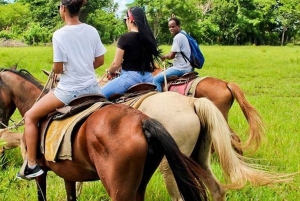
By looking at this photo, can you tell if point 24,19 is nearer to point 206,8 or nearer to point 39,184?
point 206,8

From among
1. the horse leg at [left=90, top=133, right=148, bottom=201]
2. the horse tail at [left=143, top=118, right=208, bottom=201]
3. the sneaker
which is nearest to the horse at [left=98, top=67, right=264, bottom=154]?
the sneaker

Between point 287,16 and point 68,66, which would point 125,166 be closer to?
point 68,66

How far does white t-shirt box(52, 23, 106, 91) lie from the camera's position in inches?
151

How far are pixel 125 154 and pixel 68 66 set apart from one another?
1.13 meters

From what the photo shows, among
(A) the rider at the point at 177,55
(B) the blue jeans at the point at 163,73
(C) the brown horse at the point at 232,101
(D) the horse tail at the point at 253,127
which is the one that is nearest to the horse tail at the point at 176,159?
(C) the brown horse at the point at 232,101

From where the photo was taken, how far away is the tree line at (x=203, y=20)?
2130 inches

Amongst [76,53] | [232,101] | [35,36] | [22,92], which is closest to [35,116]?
[76,53]

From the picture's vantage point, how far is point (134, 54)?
5164 mm

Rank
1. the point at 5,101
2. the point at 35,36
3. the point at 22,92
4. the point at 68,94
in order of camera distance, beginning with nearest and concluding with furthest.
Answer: the point at 68,94, the point at 22,92, the point at 5,101, the point at 35,36

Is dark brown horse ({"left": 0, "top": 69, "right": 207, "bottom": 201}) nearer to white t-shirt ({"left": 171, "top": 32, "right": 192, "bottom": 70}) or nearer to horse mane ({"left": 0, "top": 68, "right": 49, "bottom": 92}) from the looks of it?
horse mane ({"left": 0, "top": 68, "right": 49, "bottom": 92})

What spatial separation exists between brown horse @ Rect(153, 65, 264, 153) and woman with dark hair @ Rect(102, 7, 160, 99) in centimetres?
101

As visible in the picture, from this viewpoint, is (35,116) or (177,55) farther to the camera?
(177,55)

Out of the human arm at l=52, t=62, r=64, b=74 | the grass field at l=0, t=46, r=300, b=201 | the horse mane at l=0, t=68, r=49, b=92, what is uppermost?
the human arm at l=52, t=62, r=64, b=74

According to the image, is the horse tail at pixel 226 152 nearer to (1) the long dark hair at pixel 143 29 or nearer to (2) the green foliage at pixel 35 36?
(1) the long dark hair at pixel 143 29
